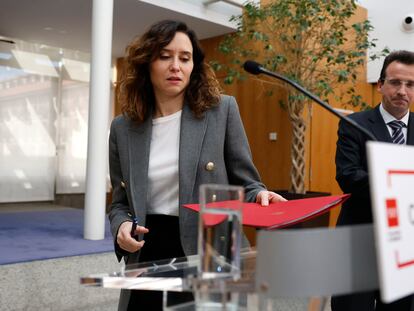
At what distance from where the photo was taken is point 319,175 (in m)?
5.88

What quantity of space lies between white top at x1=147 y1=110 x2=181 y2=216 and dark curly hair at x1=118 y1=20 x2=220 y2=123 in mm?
98

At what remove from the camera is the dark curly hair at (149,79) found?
124 cm

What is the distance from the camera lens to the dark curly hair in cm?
124

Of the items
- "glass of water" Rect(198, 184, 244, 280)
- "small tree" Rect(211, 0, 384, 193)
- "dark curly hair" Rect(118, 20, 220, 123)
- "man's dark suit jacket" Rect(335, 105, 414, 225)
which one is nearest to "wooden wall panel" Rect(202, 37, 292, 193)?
"small tree" Rect(211, 0, 384, 193)

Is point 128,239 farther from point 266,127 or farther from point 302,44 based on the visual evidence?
point 266,127

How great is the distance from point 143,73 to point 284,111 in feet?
15.5

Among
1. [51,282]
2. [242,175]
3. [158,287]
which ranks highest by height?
[242,175]

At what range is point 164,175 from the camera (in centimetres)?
125

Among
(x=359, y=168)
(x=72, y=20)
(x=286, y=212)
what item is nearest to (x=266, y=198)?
(x=286, y=212)

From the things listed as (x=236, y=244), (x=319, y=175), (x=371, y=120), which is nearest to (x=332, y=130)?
(x=319, y=175)

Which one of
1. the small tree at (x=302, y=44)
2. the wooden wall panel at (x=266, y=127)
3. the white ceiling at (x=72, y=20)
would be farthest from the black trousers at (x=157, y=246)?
the wooden wall panel at (x=266, y=127)

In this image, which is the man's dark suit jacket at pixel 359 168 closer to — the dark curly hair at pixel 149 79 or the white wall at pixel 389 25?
the dark curly hair at pixel 149 79

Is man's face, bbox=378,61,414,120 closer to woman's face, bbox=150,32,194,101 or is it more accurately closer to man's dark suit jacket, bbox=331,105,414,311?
man's dark suit jacket, bbox=331,105,414,311

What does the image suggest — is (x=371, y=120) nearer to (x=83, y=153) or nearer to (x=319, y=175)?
(x=319, y=175)
